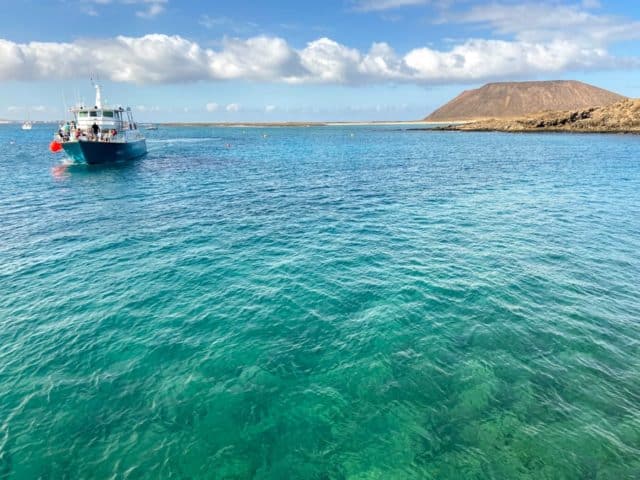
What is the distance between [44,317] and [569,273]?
24603mm

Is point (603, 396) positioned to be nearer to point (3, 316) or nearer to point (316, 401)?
point (316, 401)

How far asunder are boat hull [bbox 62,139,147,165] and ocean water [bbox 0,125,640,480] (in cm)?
2944

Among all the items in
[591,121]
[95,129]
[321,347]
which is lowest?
[321,347]

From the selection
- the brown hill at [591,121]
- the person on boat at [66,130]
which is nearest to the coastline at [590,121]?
the brown hill at [591,121]

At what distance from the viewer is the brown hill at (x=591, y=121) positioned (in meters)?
124

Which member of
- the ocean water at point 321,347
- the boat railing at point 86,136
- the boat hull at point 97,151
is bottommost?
the ocean water at point 321,347

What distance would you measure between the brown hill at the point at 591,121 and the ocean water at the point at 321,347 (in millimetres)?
130056

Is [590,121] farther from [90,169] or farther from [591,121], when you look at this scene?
[90,169]

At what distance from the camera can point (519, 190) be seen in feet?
131

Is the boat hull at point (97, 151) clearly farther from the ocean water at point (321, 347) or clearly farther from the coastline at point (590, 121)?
the coastline at point (590, 121)

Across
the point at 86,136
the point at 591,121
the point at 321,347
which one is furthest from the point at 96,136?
the point at 591,121

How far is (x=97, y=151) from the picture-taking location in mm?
55188

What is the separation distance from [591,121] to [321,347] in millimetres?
165644

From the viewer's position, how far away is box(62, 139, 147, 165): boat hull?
5299 centimetres
